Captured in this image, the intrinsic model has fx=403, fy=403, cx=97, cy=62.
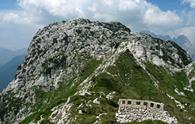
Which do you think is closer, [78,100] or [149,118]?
[149,118]

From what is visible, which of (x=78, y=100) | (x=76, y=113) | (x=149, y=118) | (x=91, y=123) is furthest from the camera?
(x=78, y=100)

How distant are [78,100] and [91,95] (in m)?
18.2

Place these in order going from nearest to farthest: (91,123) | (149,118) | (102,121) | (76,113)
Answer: (149,118) → (102,121) → (91,123) → (76,113)

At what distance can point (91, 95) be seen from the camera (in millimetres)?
Answer: 184500

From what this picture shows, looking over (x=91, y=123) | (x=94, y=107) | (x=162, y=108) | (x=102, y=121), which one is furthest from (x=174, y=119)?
(x=94, y=107)

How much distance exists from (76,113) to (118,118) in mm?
49921

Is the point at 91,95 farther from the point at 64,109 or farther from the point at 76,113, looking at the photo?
the point at 76,113

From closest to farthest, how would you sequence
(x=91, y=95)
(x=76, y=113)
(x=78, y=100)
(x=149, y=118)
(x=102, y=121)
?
1. (x=149, y=118)
2. (x=102, y=121)
3. (x=76, y=113)
4. (x=78, y=100)
5. (x=91, y=95)

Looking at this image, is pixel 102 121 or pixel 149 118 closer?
pixel 149 118

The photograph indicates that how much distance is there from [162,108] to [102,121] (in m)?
24.6

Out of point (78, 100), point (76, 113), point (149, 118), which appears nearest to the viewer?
point (149, 118)

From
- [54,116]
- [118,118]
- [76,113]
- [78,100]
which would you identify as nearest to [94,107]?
[76,113]

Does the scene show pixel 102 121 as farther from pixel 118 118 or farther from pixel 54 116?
pixel 54 116

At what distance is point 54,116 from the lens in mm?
173000
